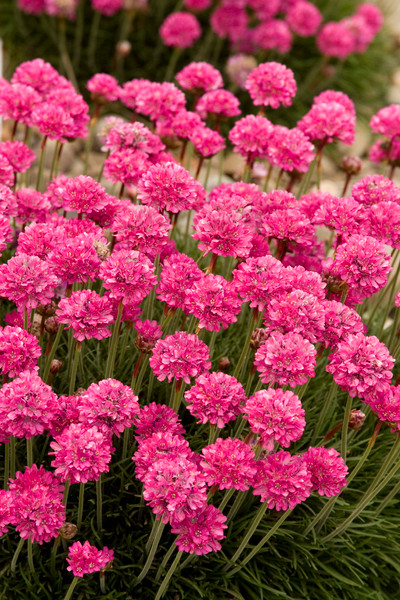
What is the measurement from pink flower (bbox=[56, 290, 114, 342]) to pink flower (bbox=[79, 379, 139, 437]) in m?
0.18

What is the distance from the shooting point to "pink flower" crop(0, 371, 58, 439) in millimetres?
1755

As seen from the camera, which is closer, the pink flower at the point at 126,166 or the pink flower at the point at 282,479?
the pink flower at the point at 282,479

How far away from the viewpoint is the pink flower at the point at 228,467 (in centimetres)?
177

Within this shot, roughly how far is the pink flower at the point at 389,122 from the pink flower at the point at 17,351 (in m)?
1.87

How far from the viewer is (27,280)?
191cm

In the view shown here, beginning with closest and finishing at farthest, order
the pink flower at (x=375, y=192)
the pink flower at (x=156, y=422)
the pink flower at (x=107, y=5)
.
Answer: the pink flower at (x=156, y=422) → the pink flower at (x=375, y=192) → the pink flower at (x=107, y=5)

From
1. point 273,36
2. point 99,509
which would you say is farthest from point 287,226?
point 273,36

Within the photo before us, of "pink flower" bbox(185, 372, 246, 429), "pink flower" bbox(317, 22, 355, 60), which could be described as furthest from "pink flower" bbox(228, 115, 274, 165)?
"pink flower" bbox(317, 22, 355, 60)

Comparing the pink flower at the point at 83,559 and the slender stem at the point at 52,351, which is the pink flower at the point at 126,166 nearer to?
the slender stem at the point at 52,351

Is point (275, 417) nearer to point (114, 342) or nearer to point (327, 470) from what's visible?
point (327, 470)

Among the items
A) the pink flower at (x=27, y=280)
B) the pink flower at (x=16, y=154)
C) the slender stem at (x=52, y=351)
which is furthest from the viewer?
the pink flower at (x=16, y=154)

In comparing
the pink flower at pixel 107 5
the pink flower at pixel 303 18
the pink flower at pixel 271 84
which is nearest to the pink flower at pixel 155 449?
the pink flower at pixel 271 84

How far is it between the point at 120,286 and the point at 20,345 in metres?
0.31

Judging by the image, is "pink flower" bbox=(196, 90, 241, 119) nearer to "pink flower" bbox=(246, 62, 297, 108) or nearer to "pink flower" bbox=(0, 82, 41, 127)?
"pink flower" bbox=(246, 62, 297, 108)
